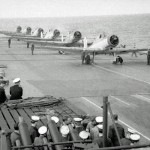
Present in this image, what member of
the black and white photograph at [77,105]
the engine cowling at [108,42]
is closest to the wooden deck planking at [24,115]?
the black and white photograph at [77,105]

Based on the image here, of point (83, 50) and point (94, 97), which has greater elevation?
point (83, 50)

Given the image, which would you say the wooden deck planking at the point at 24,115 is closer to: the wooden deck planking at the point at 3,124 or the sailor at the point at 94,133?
the wooden deck planking at the point at 3,124

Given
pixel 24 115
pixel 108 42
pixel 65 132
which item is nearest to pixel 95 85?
pixel 24 115

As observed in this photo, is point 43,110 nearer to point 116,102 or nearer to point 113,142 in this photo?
point 113,142

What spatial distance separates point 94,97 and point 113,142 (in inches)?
373

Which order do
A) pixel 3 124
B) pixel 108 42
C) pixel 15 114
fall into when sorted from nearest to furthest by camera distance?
1. pixel 3 124
2. pixel 15 114
3. pixel 108 42

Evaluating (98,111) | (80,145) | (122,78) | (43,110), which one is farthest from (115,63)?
(80,145)

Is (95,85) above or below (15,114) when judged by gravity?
below

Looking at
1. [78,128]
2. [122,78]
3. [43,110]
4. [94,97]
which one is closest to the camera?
[78,128]

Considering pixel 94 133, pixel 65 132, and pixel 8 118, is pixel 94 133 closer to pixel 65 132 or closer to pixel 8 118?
pixel 65 132

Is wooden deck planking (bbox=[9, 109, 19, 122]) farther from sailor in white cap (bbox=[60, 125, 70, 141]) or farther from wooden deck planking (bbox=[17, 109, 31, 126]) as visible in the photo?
sailor in white cap (bbox=[60, 125, 70, 141])

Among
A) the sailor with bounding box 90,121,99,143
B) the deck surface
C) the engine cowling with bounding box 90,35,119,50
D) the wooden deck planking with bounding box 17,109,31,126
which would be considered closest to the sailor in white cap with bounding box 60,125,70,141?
the sailor with bounding box 90,121,99,143

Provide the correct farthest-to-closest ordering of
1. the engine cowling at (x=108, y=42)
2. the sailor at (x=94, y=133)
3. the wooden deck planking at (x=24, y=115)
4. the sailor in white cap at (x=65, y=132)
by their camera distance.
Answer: the engine cowling at (x=108, y=42)
the wooden deck planking at (x=24, y=115)
the sailor at (x=94, y=133)
the sailor in white cap at (x=65, y=132)

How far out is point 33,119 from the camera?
26.7ft
